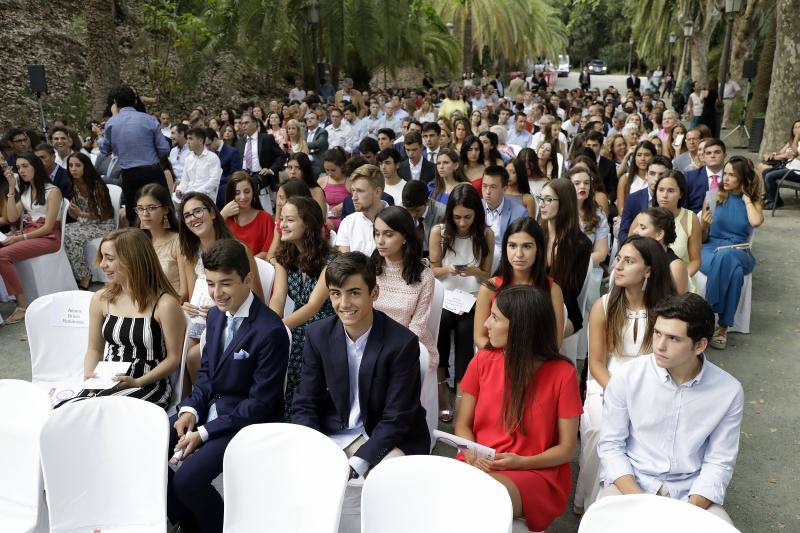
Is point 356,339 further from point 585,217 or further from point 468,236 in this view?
point 585,217

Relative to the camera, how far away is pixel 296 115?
12547 mm

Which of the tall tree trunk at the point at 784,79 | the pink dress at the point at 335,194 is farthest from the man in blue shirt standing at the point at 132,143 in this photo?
the tall tree trunk at the point at 784,79

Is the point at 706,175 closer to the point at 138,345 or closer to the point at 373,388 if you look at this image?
the point at 373,388

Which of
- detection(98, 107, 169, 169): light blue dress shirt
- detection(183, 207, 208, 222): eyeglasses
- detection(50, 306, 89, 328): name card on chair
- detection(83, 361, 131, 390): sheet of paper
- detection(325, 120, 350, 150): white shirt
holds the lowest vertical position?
detection(83, 361, 131, 390): sheet of paper

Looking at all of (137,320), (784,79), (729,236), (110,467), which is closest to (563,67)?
(784,79)

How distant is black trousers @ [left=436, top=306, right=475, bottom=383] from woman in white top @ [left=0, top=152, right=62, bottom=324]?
399 centimetres

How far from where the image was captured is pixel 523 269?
149 inches

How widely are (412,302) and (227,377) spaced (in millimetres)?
1131

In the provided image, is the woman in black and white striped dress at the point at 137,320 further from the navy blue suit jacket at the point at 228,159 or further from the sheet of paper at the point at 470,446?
the navy blue suit jacket at the point at 228,159

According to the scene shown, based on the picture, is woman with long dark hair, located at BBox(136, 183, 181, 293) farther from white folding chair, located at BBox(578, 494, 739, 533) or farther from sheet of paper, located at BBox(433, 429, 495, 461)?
white folding chair, located at BBox(578, 494, 739, 533)

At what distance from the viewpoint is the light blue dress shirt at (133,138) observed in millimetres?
6934

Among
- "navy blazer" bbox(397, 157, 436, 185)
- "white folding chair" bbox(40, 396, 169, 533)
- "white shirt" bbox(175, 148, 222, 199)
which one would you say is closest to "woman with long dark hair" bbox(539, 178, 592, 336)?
"white folding chair" bbox(40, 396, 169, 533)

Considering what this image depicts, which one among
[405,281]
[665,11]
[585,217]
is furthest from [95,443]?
[665,11]

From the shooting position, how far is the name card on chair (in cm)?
383
